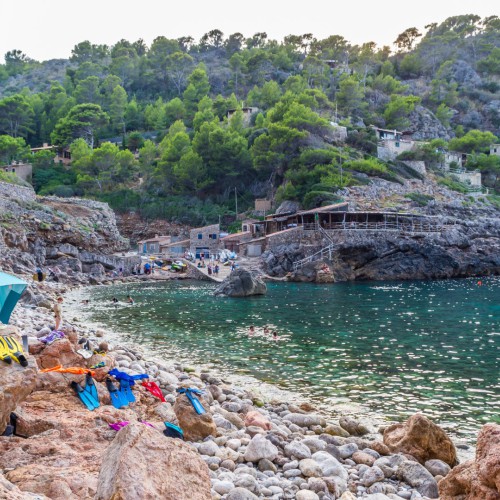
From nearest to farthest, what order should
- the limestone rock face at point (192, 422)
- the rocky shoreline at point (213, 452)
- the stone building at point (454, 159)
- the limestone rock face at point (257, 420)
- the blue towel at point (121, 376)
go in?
the rocky shoreline at point (213, 452), the limestone rock face at point (192, 422), the limestone rock face at point (257, 420), the blue towel at point (121, 376), the stone building at point (454, 159)

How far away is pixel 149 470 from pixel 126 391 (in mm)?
7133

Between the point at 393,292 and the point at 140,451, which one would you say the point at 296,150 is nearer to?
the point at 393,292

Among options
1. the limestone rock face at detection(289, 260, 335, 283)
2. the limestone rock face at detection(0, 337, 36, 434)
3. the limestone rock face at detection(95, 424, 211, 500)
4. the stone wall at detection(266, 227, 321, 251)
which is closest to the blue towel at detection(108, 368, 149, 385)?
the limestone rock face at detection(0, 337, 36, 434)

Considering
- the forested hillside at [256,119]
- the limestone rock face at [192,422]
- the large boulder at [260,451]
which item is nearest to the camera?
the large boulder at [260,451]

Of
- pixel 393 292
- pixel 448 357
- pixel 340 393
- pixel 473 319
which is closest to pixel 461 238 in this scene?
pixel 393 292

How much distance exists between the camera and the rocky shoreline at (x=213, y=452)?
4.77 m

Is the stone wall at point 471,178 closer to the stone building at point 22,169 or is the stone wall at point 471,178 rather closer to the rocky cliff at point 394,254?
→ the rocky cliff at point 394,254

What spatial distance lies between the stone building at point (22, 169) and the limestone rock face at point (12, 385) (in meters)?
84.7

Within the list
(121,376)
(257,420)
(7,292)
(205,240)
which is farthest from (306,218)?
(257,420)

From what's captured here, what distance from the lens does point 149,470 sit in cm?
447

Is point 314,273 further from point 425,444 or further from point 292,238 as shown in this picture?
point 425,444

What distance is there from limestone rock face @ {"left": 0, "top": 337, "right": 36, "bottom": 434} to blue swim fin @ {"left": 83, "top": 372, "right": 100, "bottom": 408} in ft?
8.80

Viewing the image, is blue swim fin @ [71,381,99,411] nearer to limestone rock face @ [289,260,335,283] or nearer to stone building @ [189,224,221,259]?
limestone rock face @ [289,260,335,283]

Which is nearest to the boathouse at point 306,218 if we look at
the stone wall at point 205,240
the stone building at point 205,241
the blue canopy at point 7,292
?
the stone building at point 205,241
